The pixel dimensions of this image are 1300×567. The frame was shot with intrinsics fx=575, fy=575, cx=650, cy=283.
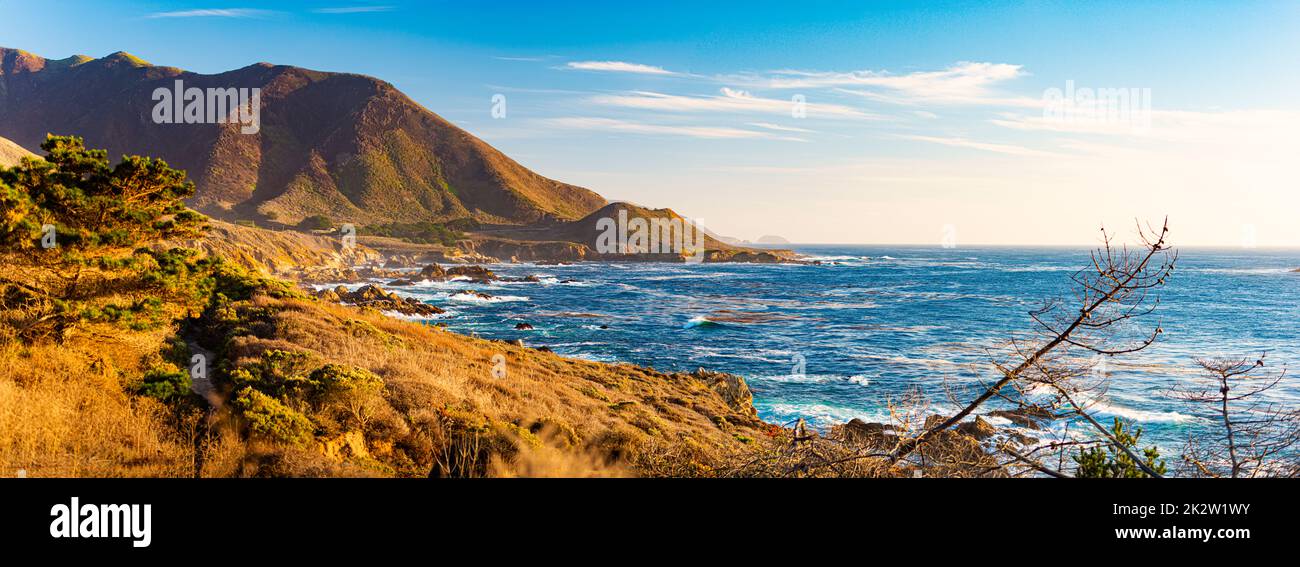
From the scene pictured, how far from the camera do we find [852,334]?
37625 millimetres

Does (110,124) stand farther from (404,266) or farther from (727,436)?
(727,436)

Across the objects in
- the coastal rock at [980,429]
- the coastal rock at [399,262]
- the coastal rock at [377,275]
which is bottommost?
the coastal rock at [980,429]

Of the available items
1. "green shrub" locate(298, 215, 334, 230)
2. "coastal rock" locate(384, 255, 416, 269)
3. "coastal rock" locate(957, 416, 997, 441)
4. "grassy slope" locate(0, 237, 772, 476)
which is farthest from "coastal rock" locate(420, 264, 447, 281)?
"coastal rock" locate(957, 416, 997, 441)

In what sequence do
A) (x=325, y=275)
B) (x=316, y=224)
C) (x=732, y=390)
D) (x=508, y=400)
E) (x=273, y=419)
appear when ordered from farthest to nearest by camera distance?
(x=316, y=224)
(x=325, y=275)
(x=732, y=390)
(x=508, y=400)
(x=273, y=419)

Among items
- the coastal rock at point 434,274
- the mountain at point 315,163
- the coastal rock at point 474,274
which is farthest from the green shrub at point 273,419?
the mountain at point 315,163

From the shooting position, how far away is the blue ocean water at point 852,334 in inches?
854

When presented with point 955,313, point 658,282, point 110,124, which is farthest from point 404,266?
point 110,124

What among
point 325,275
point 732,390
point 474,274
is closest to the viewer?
point 732,390

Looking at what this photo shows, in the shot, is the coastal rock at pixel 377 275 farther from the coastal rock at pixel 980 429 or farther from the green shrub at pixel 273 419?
the green shrub at pixel 273 419

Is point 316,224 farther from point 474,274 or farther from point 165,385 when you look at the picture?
point 165,385

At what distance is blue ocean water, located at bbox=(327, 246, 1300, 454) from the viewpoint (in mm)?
21703

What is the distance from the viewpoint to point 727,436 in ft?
47.1

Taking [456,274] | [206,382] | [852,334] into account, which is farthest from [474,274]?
[206,382]
